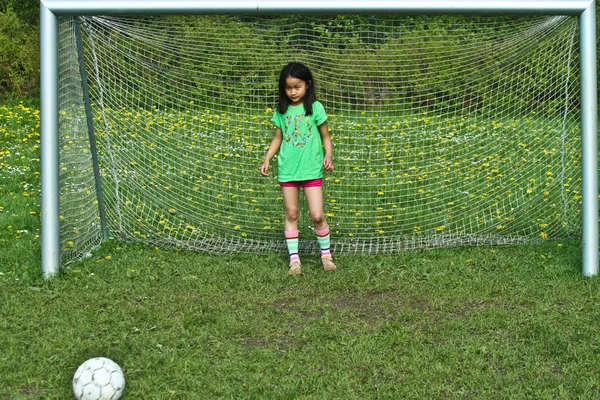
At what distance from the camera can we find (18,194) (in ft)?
21.1

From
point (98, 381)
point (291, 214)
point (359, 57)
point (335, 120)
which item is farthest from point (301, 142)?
point (98, 381)

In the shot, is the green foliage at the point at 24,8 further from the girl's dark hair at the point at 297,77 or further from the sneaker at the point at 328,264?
the sneaker at the point at 328,264

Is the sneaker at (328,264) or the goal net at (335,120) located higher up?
the goal net at (335,120)

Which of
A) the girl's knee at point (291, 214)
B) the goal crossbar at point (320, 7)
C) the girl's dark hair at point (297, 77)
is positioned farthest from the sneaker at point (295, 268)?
the goal crossbar at point (320, 7)

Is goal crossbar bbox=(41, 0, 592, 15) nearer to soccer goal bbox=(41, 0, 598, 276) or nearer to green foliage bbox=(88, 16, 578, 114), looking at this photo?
soccer goal bbox=(41, 0, 598, 276)

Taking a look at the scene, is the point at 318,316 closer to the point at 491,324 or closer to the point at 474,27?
the point at 491,324

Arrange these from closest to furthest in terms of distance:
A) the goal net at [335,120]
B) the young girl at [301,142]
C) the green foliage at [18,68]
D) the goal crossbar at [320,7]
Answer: the goal crossbar at [320,7], the young girl at [301,142], the goal net at [335,120], the green foliage at [18,68]

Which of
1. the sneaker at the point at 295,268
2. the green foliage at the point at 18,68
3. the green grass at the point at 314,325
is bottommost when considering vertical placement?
the green grass at the point at 314,325

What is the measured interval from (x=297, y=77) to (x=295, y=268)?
3.77ft

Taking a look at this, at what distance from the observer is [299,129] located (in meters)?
4.48

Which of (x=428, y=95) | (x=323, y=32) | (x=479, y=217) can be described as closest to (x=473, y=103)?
(x=428, y=95)

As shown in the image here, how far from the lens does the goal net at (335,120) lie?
191 inches

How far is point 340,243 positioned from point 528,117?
5.35 feet

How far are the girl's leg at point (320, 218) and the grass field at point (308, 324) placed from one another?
10cm
